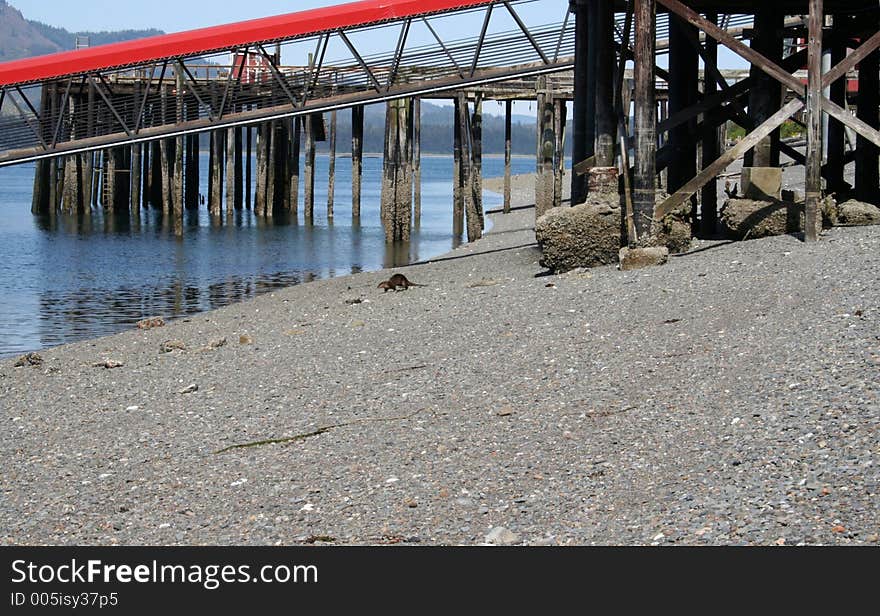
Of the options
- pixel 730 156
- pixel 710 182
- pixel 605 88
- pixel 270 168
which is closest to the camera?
pixel 730 156

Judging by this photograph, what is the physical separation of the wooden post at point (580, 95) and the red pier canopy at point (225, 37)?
1743 mm

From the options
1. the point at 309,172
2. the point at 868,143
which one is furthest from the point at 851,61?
the point at 309,172

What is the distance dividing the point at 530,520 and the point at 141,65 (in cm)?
1727

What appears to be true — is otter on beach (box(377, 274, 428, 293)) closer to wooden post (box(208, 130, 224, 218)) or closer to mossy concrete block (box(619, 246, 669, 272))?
mossy concrete block (box(619, 246, 669, 272))

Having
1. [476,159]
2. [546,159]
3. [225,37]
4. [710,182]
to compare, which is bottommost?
[476,159]

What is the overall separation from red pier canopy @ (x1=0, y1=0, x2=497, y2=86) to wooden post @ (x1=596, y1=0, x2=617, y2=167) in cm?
313

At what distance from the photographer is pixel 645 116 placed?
16.2 m

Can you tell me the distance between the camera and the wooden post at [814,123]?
15.4m

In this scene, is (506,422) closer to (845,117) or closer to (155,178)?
(845,117)

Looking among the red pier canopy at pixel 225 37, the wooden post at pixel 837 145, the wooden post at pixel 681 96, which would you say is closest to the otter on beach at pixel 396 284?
the wooden post at pixel 681 96

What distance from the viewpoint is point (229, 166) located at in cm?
4325

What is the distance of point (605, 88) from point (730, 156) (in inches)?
121

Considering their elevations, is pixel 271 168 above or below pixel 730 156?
below

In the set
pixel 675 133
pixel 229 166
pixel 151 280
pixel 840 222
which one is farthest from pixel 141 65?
pixel 229 166
